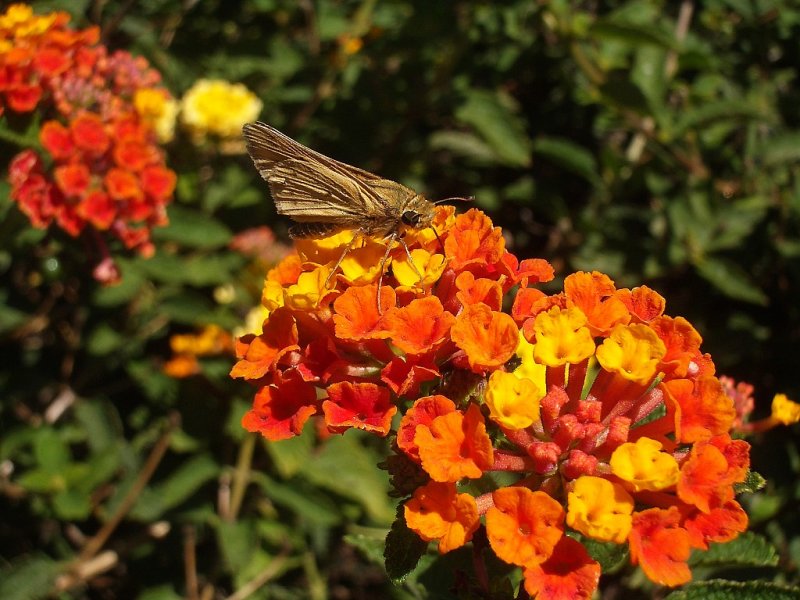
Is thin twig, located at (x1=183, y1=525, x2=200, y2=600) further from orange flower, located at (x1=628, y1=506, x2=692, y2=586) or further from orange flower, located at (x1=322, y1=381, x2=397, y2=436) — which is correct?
orange flower, located at (x1=628, y1=506, x2=692, y2=586)

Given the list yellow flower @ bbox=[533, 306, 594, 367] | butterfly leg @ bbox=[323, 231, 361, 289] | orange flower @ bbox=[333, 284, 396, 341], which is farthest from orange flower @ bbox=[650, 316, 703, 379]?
butterfly leg @ bbox=[323, 231, 361, 289]

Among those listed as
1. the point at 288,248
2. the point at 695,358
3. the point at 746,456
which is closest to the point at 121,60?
the point at 288,248

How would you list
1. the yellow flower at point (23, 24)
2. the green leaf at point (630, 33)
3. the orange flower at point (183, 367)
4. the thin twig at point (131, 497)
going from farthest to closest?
the orange flower at point (183, 367) < the thin twig at point (131, 497) < the green leaf at point (630, 33) < the yellow flower at point (23, 24)

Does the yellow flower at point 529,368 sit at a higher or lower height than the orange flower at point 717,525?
higher

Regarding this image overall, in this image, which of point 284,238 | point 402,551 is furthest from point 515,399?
point 284,238

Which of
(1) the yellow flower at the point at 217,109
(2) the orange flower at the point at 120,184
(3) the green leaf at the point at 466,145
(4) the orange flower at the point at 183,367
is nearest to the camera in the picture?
(2) the orange flower at the point at 120,184

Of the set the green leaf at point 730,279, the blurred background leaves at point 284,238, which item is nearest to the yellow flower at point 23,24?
the blurred background leaves at point 284,238

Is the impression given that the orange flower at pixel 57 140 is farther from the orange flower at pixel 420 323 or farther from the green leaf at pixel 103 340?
the orange flower at pixel 420 323
